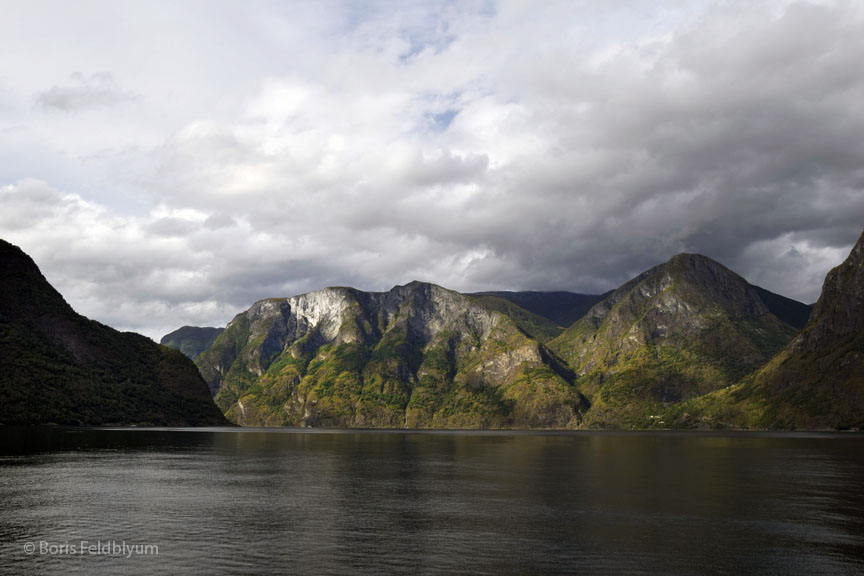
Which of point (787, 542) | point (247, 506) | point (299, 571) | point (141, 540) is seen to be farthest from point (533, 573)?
point (247, 506)

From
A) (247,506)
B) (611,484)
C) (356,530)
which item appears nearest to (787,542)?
(356,530)

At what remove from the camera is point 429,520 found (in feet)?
210

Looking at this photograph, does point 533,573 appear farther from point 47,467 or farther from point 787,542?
point 47,467

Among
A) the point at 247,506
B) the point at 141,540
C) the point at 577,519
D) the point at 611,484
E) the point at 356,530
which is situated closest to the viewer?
the point at 141,540

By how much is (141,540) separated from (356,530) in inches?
769

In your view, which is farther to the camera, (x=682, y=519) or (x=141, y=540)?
(x=682, y=519)

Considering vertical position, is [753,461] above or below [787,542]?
below

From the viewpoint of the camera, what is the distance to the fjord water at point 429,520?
1806 inches

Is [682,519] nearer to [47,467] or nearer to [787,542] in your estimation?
[787,542]

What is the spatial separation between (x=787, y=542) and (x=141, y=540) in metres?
58.8

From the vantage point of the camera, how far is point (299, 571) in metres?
43.2

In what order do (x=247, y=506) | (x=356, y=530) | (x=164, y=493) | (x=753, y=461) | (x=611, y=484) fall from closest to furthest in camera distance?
1. (x=356, y=530)
2. (x=247, y=506)
3. (x=164, y=493)
4. (x=611, y=484)
5. (x=753, y=461)

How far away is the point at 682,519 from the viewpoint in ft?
215

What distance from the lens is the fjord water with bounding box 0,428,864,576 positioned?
45875mm
